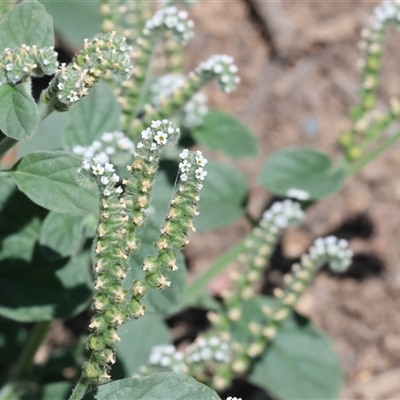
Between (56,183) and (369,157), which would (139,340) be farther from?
(56,183)

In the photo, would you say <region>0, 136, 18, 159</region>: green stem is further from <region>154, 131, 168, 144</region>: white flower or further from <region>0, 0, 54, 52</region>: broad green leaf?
<region>154, 131, 168, 144</region>: white flower

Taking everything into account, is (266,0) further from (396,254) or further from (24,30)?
(24,30)

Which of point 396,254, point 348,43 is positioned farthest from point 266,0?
point 396,254

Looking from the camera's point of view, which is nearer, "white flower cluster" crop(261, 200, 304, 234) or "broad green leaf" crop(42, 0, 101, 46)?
"white flower cluster" crop(261, 200, 304, 234)

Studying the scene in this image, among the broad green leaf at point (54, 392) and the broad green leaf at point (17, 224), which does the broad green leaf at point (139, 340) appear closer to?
the broad green leaf at point (54, 392)

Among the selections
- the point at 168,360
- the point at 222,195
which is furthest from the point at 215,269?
the point at 168,360

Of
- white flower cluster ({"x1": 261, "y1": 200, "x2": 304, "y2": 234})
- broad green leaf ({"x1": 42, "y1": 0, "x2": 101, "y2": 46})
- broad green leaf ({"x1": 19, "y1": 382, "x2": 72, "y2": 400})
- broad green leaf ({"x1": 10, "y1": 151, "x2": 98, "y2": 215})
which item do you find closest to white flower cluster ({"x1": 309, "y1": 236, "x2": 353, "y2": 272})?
white flower cluster ({"x1": 261, "y1": 200, "x2": 304, "y2": 234})
